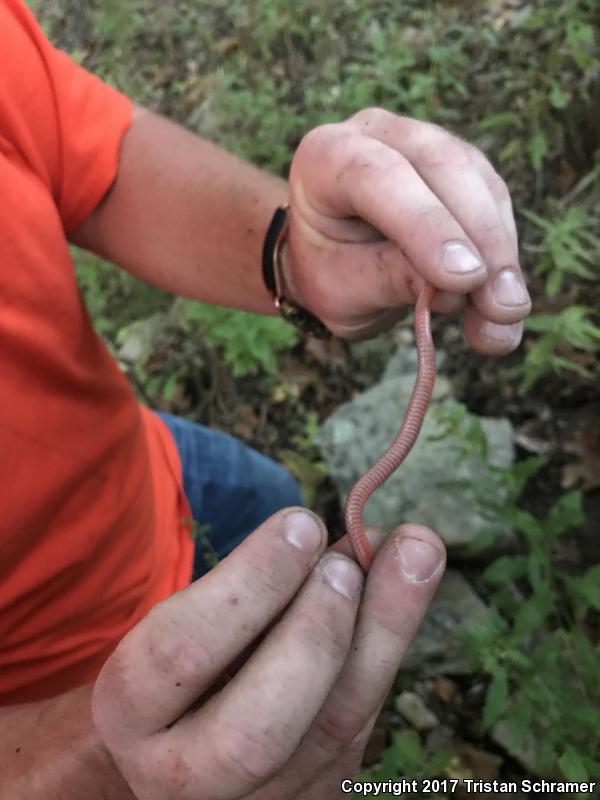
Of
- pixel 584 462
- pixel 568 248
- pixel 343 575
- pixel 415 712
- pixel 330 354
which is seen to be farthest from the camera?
pixel 330 354

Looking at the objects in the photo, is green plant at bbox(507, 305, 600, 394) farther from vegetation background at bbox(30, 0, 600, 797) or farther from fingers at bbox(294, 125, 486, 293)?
fingers at bbox(294, 125, 486, 293)

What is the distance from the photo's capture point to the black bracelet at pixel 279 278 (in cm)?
153

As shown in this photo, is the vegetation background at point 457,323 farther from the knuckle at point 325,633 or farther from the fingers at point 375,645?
the knuckle at point 325,633

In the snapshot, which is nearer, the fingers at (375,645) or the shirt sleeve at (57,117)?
the fingers at (375,645)

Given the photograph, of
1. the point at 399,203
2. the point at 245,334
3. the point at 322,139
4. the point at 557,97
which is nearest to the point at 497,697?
the point at 399,203

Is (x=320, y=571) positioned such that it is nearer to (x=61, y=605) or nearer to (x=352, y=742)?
(x=352, y=742)

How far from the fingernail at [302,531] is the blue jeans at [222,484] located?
1151mm

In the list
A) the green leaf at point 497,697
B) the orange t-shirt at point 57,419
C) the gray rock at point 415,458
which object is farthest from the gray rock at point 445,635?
the orange t-shirt at point 57,419

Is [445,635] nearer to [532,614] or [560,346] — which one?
[532,614]

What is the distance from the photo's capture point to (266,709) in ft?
2.53

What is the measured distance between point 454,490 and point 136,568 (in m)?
1.13

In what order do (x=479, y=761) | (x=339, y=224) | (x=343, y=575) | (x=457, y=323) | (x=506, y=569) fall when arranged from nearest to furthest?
1. (x=343, y=575)
2. (x=339, y=224)
3. (x=506, y=569)
4. (x=479, y=761)
5. (x=457, y=323)

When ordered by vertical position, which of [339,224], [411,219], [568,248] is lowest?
[568,248]

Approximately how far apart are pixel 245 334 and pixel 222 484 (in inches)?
27.8
